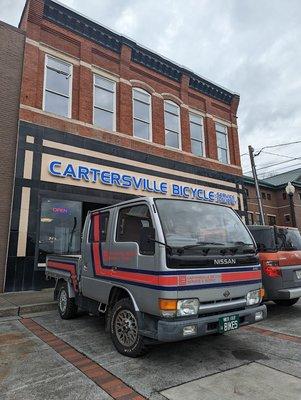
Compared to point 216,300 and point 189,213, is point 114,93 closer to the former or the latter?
point 189,213

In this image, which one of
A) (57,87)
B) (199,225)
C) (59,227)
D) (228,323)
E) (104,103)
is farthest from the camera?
(104,103)

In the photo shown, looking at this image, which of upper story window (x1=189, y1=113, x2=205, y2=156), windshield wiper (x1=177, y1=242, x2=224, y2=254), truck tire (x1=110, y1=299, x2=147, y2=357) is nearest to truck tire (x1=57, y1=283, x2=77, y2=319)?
truck tire (x1=110, y1=299, x2=147, y2=357)

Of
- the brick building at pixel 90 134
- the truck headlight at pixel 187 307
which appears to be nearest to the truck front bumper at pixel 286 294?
the truck headlight at pixel 187 307

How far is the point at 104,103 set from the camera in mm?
14945

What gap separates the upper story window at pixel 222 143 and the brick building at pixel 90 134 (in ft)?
1.80

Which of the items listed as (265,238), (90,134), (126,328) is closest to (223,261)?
(126,328)

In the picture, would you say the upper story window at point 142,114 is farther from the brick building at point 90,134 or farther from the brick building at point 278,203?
the brick building at point 278,203

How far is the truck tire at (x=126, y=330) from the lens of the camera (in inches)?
187

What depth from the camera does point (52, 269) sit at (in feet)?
27.2

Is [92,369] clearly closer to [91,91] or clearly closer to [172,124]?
[91,91]

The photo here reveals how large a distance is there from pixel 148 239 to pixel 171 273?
1.81 ft

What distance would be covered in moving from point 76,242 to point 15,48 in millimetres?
7902

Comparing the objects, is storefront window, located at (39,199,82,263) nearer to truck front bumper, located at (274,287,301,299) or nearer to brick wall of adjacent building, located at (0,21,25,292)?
brick wall of adjacent building, located at (0,21,25,292)

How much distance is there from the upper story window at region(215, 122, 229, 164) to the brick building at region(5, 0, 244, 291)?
55cm
